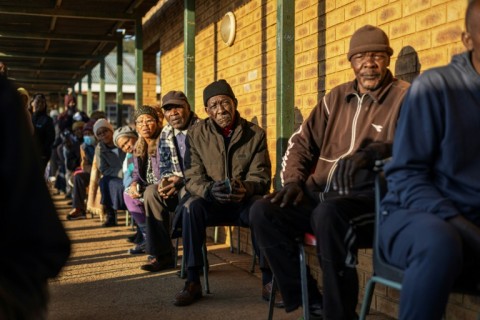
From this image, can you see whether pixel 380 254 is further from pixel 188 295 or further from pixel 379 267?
pixel 188 295

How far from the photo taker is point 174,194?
5418 millimetres

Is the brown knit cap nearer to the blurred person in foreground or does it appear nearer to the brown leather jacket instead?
the brown leather jacket

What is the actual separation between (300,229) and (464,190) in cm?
120

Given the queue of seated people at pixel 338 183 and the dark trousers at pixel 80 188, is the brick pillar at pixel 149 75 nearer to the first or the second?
the dark trousers at pixel 80 188

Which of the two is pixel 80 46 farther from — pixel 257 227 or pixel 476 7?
pixel 476 7

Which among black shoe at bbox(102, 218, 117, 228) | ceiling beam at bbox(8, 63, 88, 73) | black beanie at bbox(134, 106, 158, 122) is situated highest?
ceiling beam at bbox(8, 63, 88, 73)

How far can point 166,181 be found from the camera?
5.38m

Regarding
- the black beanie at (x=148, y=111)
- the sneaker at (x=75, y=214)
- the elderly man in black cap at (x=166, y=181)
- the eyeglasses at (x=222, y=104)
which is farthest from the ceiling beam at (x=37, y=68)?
the eyeglasses at (x=222, y=104)

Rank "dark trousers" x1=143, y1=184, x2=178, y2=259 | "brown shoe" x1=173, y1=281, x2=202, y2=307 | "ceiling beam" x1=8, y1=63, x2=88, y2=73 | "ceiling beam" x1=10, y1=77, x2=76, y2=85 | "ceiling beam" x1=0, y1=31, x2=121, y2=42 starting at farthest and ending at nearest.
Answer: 1. "ceiling beam" x1=10, y1=77, x2=76, y2=85
2. "ceiling beam" x1=8, y1=63, x2=88, y2=73
3. "ceiling beam" x1=0, y1=31, x2=121, y2=42
4. "dark trousers" x1=143, y1=184, x2=178, y2=259
5. "brown shoe" x1=173, y1=281, x2=202, y2=307

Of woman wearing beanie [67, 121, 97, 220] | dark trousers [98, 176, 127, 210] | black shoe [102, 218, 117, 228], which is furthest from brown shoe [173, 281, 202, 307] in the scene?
woman wearing beanie [67, 121, 97, 220]

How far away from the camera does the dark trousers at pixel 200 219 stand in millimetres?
4562

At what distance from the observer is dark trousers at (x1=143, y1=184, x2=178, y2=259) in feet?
18.4

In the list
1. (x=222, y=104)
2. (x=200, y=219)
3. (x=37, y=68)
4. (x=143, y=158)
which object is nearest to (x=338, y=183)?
(x=200, y=219)

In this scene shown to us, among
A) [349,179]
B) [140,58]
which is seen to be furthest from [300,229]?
[140,58]
